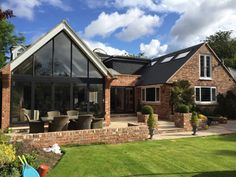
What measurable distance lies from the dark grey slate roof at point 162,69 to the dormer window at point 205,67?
1.32 metres

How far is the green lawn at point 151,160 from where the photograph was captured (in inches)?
295

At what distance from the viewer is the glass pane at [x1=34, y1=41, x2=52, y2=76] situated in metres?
15.4

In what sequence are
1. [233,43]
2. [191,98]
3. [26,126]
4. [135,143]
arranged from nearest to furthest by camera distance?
[135,143], [26,126], [191,98], [233,43]

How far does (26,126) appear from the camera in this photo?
1487cm

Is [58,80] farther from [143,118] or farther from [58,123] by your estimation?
[143,118]

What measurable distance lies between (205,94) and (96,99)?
39.0 ft

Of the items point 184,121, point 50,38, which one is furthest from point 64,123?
point 184,121

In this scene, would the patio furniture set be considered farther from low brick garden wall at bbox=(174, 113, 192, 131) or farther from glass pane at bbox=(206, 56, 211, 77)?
glass pane at bbox=(206, 56, 211, 77)

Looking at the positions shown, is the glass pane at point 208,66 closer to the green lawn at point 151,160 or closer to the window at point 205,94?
the window at point 205,94

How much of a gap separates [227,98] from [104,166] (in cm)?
1922

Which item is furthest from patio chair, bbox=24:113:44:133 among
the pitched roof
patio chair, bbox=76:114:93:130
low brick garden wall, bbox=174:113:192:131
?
low brick garden wall, bbox=174:113:192:131

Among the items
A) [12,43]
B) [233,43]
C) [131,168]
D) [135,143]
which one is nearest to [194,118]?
[135,143]

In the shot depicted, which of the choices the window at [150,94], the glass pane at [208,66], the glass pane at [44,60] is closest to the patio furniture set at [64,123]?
the glass pane at [44,60]

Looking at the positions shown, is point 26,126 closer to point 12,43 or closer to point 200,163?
point 200,163
